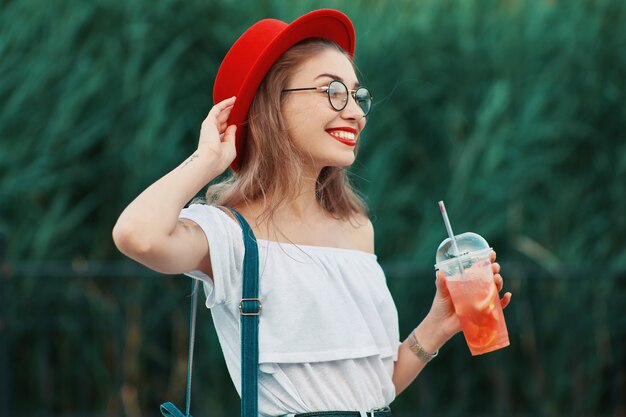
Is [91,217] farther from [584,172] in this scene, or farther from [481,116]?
[584,172]

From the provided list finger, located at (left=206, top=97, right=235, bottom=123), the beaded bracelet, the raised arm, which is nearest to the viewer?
the raised arm

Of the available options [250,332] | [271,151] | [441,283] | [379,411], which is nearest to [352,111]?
[271,151]

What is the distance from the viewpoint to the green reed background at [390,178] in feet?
15.1

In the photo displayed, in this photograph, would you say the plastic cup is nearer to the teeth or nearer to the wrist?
the wrist

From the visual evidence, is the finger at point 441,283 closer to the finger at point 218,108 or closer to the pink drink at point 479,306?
the pink drink at point 479,306

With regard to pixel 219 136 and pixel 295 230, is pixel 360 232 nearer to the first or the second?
pixel 295 230

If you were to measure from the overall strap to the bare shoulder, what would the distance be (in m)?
0.37

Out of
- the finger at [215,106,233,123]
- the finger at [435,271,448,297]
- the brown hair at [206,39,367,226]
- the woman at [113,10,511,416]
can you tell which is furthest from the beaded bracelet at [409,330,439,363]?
the finger at [215,106,233,123]

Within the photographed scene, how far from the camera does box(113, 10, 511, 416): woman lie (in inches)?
77.6

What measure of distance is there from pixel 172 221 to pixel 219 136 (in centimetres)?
25

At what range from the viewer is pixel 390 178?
4992 millimetres

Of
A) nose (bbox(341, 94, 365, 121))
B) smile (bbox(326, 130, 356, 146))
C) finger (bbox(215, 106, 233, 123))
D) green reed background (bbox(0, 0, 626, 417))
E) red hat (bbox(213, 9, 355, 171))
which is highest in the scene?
green reed background (bbox(0, 0, 626, 417))

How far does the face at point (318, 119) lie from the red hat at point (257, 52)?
67mm

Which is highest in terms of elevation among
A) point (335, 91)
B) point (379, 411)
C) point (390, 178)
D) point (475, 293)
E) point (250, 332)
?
point (390, 178)
